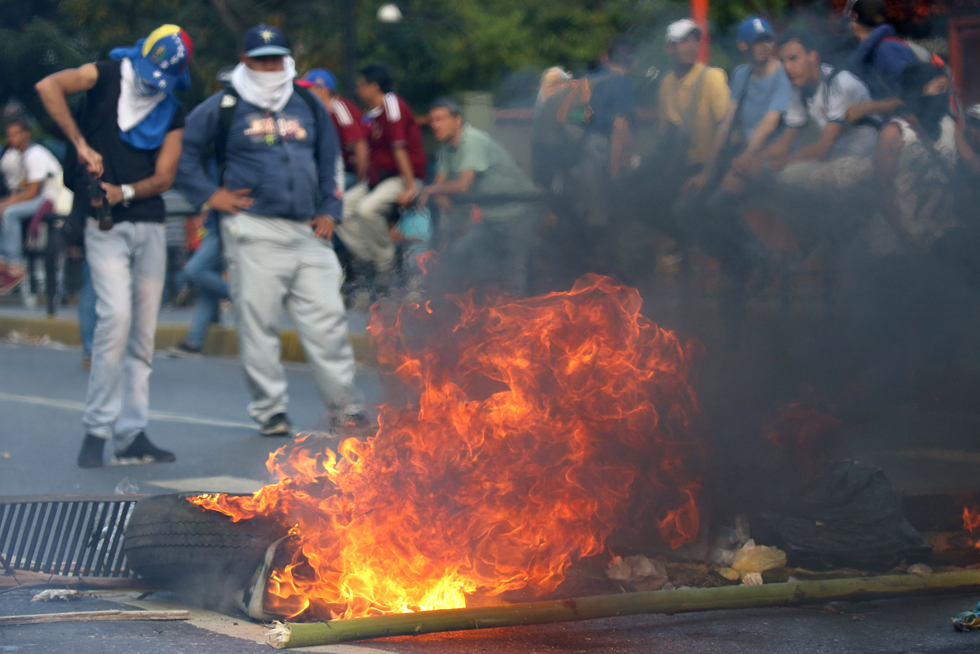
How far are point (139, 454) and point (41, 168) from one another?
29.2ft

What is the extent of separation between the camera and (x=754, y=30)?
6.01 meters

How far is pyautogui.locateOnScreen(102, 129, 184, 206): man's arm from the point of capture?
18.8ft

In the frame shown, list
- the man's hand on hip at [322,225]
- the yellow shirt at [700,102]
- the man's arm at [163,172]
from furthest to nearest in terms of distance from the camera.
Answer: the man's hand on hip at [322,225] < the man's arm at [163,172] < the yellow shirt at [700,102]

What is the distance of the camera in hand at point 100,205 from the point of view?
559 cm

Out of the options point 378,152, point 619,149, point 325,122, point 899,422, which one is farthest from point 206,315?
point 899,422

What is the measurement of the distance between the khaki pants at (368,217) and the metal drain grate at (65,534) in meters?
4.25

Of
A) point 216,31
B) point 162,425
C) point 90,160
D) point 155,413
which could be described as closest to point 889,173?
point 90,160

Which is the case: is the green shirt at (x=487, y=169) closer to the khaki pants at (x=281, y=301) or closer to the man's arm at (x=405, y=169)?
the man's arm at (x=405, y=169)

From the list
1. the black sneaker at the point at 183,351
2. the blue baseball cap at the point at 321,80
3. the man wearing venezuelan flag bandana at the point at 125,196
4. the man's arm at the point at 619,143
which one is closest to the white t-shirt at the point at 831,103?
the man's arm at the point at 619,143

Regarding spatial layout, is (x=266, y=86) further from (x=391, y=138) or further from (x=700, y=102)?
(x=391, y=138)

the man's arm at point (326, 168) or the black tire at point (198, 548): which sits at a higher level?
the man's arm at point (326, 168)

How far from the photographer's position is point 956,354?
4531 mm

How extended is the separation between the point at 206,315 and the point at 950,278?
6.80 m

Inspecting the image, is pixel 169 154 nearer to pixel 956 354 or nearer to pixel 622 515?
pixel 622 515
